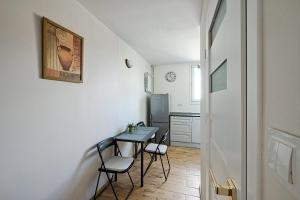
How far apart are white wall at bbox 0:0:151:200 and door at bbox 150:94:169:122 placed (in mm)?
2189

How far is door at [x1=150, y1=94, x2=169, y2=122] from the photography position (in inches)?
184

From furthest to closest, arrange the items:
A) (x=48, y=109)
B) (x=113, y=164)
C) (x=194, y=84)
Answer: (x=194, y=84) → (x=113, y=164) → (x=48, y=109)

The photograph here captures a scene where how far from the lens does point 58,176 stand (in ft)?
5.35

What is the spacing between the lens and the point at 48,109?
1515 millimetres

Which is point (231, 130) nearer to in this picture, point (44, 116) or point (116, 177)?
point (44, 116)

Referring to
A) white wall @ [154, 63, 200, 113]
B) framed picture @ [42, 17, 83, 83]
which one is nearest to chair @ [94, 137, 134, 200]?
framed picture @ [42, 17, 83, 83]

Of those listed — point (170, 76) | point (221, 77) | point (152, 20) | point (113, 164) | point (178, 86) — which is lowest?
point (113, 164)

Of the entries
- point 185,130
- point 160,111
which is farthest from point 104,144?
point 185,130

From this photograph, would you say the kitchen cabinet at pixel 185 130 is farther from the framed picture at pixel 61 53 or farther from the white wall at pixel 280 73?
the white wall at pixel 280 73

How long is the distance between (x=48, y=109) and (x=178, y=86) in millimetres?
4151

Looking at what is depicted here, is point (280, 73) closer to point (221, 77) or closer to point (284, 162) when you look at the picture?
point (284, 162)

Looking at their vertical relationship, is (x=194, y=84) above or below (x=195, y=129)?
above

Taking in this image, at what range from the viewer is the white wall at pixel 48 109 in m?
1.19

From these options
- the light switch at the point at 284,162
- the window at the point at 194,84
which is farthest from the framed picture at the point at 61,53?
the window at the point at 194,84
